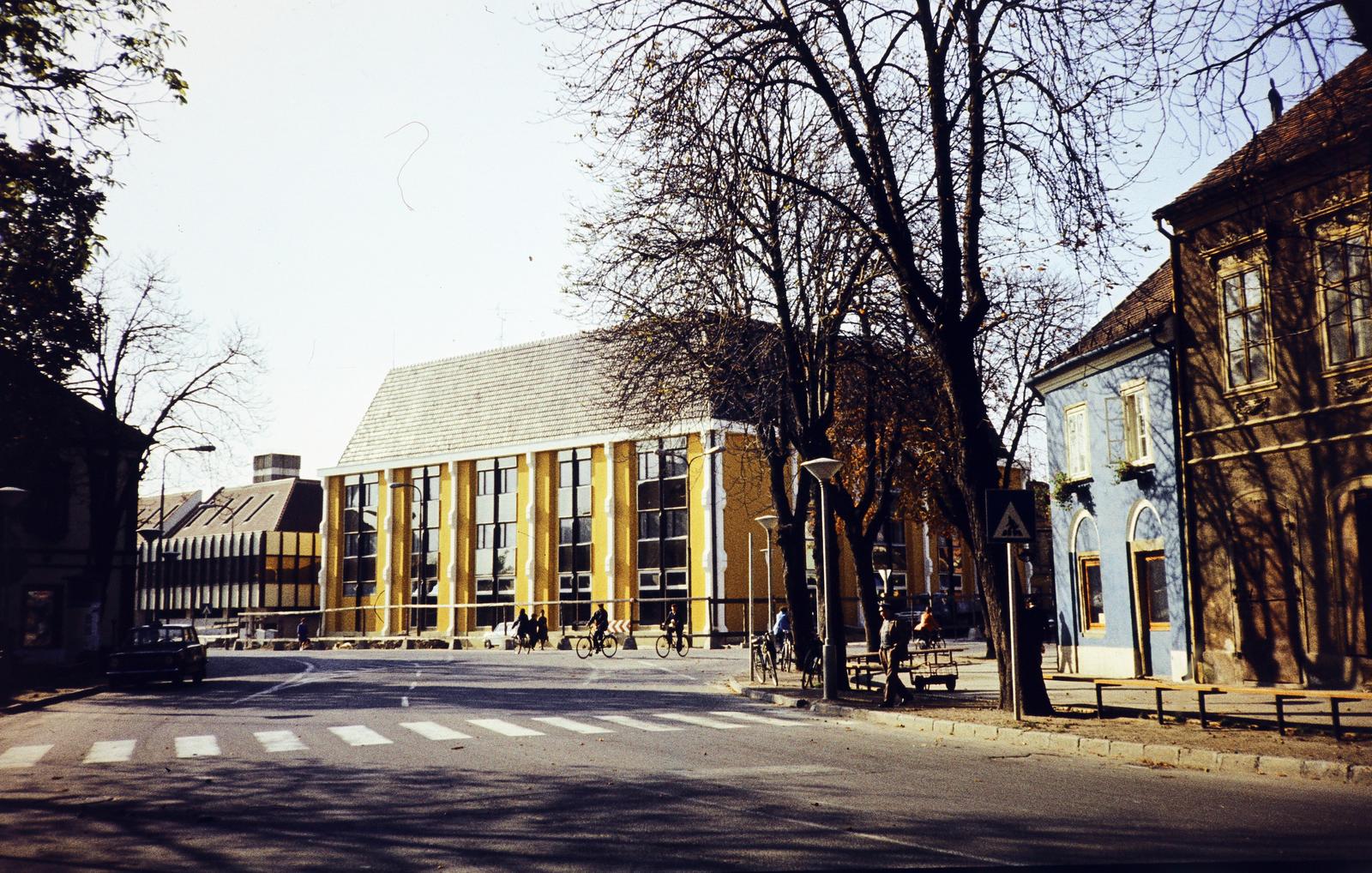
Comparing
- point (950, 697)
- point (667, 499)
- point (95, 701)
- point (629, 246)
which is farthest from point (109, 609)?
point (950, 697)

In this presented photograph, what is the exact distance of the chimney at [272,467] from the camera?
363 feet

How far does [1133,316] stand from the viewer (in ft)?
80.0

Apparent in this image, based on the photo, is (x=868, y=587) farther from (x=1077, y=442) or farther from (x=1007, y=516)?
(x=1007, y=516)

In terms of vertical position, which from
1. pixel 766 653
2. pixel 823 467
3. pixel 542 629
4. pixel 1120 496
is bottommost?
pixel 766 653

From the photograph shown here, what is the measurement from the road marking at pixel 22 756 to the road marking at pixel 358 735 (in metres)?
3.67

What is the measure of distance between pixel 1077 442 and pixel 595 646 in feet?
76.5

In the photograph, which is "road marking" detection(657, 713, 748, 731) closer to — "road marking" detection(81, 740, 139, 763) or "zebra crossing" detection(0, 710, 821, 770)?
"zebra crossing" detection(0, 710, 821, 770)

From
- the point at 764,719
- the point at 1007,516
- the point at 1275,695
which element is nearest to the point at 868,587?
the point at 764,719

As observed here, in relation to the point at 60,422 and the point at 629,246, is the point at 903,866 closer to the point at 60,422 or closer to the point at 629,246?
the point at 629,246

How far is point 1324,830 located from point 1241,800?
4.82ft

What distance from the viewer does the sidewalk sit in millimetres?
11773

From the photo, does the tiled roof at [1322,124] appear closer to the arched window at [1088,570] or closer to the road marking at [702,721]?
the arched window at [1088,570]

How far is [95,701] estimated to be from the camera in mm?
26219

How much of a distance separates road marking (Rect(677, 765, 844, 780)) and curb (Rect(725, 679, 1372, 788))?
336 cm
